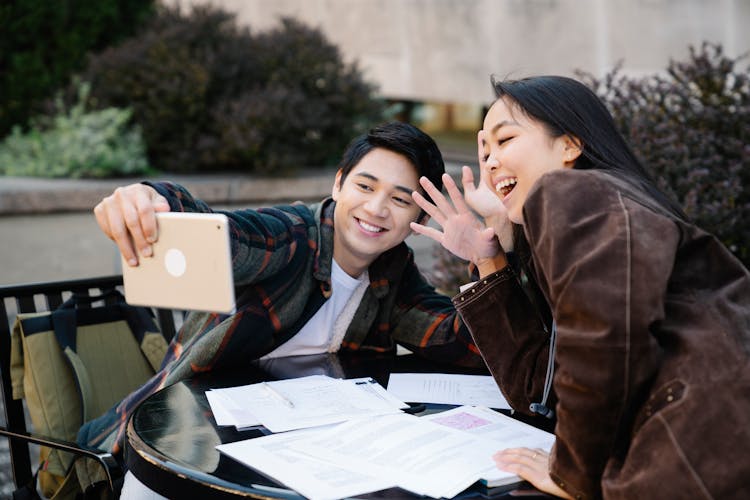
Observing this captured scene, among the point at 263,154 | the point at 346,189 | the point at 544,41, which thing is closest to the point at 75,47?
the point at 263,154

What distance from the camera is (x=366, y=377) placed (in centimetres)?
258

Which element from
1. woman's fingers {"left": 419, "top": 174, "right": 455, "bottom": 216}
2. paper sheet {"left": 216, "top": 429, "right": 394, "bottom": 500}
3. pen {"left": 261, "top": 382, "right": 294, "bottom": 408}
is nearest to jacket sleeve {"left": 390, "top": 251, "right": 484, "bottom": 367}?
woman's fingers {"left": 419, "top": 174, "right": 455, "bottom": 216}

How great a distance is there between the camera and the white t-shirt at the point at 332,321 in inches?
113

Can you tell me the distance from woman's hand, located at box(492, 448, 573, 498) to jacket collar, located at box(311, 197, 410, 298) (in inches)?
40.7

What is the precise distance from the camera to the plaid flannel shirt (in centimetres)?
265

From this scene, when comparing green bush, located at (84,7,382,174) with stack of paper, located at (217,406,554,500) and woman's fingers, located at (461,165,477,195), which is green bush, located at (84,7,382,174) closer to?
woman's fingers, located at (461,165,477,195)

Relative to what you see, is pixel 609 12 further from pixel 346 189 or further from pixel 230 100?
pixel 346 189

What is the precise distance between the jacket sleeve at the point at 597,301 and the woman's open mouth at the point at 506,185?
0.38 metres

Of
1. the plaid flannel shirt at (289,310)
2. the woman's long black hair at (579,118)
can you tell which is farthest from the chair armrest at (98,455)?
the woman's long black hair at (579,118)

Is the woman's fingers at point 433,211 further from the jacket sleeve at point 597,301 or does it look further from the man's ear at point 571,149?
the jacket sleeve at point 597,301

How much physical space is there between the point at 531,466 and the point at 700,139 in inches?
97.7

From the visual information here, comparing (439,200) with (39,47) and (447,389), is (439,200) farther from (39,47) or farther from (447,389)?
(39,47)

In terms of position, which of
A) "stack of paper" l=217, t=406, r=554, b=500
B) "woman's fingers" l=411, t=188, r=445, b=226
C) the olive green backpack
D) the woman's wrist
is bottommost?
the olive green backpack

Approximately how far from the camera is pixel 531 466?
183 centimetres
